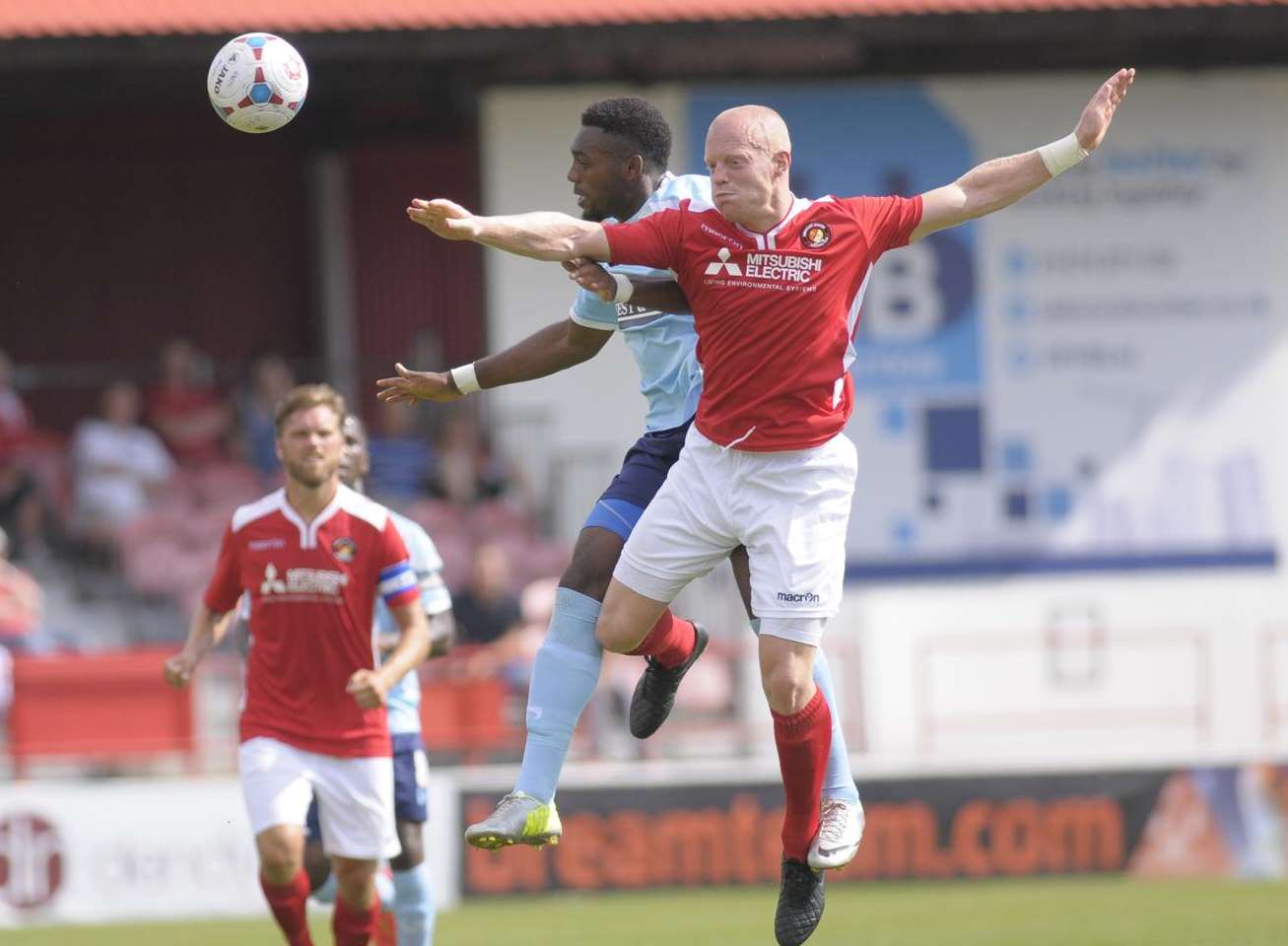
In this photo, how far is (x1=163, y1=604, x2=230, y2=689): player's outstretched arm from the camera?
27.2 ft

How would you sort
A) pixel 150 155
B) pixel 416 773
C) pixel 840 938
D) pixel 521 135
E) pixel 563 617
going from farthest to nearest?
Answer: pixel 150 155 → pixel 521 135 → pixel 840 938 → pixel 416 773 → pixel 563 617

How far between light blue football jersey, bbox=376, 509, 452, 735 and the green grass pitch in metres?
3.01

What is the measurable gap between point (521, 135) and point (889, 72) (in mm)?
2715

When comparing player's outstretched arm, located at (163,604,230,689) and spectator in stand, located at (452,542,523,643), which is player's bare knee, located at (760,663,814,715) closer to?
player's outstretched arm, located at (163,604,230,689)

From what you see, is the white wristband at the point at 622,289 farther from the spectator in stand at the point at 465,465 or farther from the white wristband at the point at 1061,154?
the spectator in stand at the point at 465,465

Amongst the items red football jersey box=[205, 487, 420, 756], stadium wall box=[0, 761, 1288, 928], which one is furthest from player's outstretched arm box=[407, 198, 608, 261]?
stadium wall box=[0, 761, 1288, 928]

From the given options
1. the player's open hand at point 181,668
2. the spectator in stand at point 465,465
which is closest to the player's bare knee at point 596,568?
the player's open hand at point 181,668

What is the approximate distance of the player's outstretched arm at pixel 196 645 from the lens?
828cm

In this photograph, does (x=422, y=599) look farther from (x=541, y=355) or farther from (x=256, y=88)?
(x=256, y=88)

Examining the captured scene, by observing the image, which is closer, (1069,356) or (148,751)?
(148,751)

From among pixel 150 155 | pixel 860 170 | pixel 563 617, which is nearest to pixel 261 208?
pixel 150 155

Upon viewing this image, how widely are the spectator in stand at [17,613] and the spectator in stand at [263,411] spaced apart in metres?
2.00

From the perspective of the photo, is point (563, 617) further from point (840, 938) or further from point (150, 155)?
point (150, 155)

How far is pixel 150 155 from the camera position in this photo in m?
18.9
